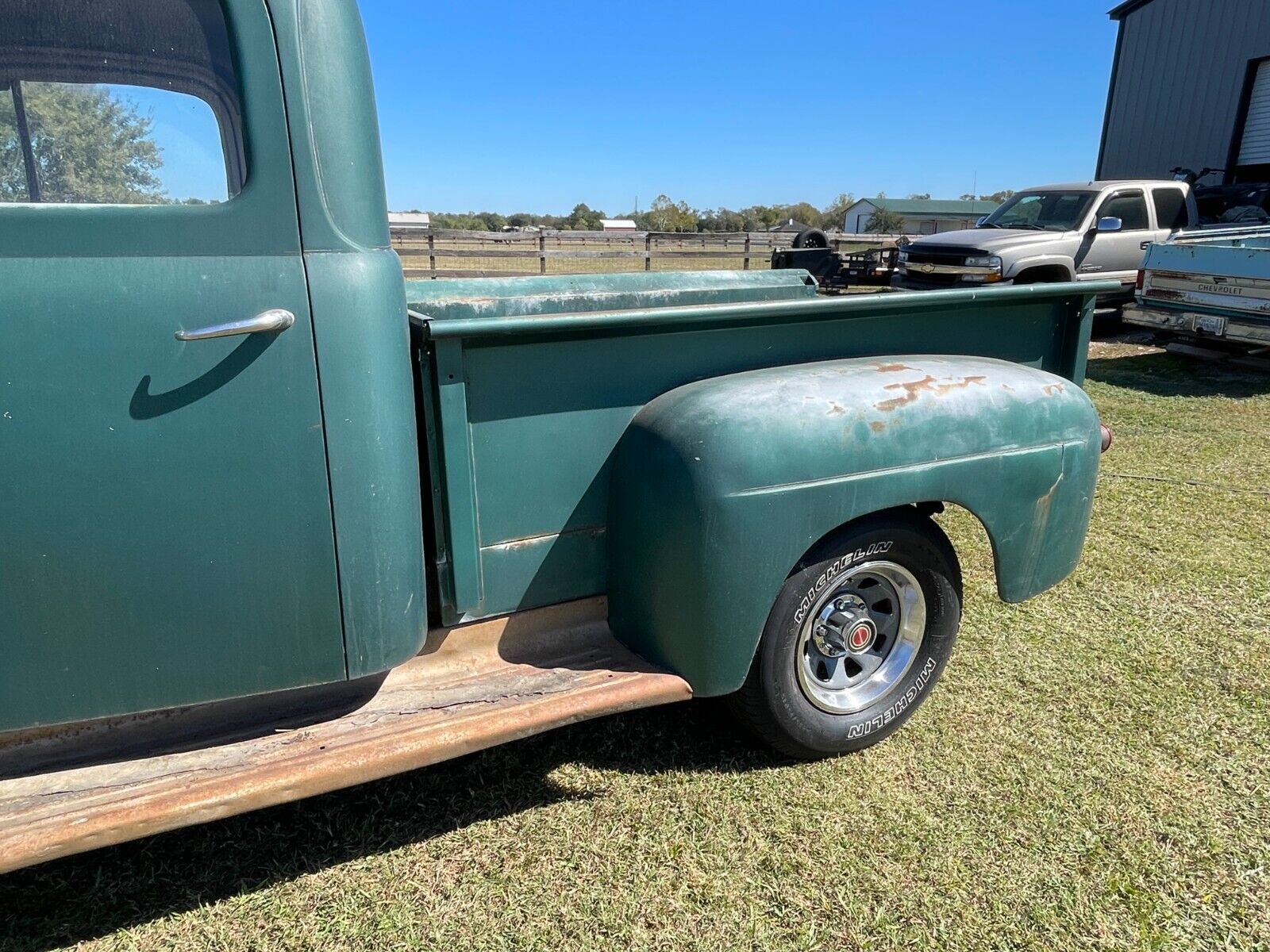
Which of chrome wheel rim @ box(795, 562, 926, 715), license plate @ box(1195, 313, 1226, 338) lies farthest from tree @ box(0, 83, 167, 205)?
license plate @ box(1195, 313, 1226, 338)

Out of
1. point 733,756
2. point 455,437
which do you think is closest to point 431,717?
point 455,437

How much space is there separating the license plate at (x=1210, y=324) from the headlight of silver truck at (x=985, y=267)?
7.39ft

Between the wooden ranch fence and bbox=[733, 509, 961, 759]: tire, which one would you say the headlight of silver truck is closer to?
the wooden ranch fence

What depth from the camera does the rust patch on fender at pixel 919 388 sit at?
7.61 feet

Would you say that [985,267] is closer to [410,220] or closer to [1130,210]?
[1130,210]

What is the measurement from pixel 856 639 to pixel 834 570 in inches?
12.6

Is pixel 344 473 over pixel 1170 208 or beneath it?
beneath

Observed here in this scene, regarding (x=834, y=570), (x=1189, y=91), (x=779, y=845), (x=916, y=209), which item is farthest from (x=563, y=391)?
(x=916, y=209)

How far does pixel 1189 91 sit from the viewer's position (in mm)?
16594

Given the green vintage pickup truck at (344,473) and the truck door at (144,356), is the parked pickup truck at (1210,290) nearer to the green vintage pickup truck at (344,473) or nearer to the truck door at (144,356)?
the green vintage pickup truck at (344,473)

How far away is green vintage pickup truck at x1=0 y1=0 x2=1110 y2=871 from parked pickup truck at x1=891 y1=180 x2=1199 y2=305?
876cm

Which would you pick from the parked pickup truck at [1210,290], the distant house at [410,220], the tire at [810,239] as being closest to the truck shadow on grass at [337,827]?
the parked pickup truck at [1210,290]

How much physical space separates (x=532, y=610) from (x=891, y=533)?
1022 mm

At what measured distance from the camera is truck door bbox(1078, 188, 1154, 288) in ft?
35.7
